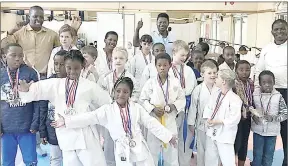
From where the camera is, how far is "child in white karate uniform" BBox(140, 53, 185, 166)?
6.60 ft

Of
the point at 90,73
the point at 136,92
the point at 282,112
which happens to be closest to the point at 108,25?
the point at 90,73

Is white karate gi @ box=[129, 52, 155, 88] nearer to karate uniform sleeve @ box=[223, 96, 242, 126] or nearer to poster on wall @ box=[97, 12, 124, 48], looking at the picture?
poster on wall @ box=[97, 12, 124, 48]

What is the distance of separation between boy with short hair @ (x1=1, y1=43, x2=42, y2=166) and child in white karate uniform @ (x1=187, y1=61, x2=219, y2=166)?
0.95 m

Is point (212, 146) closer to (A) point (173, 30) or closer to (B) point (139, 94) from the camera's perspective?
(B) point (139, 94)

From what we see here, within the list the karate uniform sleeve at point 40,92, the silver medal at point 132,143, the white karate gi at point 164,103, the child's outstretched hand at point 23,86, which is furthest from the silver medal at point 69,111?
the white karate gi at point 164,103

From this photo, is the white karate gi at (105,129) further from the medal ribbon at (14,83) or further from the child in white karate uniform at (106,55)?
the medal ribbon at (14,83)

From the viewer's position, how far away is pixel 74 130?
179 cm

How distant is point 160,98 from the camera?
2025 millimetres

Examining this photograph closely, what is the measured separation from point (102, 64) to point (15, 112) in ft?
2.19

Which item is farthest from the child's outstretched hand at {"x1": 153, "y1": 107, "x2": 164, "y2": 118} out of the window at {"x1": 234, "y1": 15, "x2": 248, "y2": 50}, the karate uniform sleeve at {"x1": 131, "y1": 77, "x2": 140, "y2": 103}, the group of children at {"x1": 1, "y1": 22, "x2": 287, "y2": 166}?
the window at {"x1": 234, "y1": 15, "x2": 248, "y2": 50}

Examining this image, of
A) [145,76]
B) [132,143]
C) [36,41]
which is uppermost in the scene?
[36,41]

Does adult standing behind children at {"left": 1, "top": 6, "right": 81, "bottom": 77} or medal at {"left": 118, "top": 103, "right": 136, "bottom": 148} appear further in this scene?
adult standing behind children at {"left": 1, "top": 6, "right": 81, "bottom": 77}

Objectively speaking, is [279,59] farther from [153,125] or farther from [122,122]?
[122,122]

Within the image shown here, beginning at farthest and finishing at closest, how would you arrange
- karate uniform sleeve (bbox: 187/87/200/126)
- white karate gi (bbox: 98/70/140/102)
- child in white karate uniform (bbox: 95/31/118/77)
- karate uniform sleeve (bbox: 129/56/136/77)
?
karate uniform sleeve (bbox: 129/56/136/77) < child in white karate uniform (bbox: 95/31/118/77) < karate uniform sleeve (bbox: 187/87/200/126) < white karate gi (bbox: 98/70/140/102)
